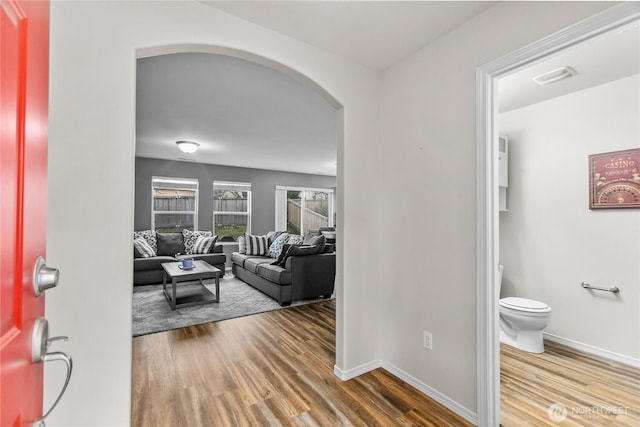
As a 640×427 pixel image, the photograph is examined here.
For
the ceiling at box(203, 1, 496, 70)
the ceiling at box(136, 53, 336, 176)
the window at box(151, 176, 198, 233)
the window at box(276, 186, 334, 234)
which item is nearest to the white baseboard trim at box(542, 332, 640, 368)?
the ceiling at box(203, 1, 496, 70)

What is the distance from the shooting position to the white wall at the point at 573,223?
A: 240 cm

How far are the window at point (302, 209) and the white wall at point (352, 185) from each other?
18.9 ft

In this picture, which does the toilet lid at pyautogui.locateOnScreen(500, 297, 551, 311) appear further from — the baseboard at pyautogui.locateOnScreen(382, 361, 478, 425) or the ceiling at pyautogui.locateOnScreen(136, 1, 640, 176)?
the ceiling at pyautogui.locateOnScreen(136, 1, 640, 176)

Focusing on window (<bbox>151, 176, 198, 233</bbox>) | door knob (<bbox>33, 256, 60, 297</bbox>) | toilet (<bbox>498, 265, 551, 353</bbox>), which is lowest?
toilet (<bbox>498, 265, 551, 353</bbox>)

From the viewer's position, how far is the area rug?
130 inches

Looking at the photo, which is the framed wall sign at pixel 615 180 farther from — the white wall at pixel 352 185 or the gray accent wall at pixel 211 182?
the gray accent wall at pixel 211 182

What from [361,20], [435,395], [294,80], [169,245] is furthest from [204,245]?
[361,20]

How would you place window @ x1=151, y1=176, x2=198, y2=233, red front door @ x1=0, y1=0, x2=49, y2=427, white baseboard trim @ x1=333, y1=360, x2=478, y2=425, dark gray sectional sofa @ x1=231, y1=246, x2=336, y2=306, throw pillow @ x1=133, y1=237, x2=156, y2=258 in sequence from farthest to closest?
window @ x1=151, y1=176, x2=198, y2=233, throw pillow @ x1=133, y1=237, x2=156, y2=258, dark gray sectional sofa @ x1=231, y1=246, x2=336, y2=306, white baseboard trim @ x1=333, y1=360, x2=478, y2=425, red front door @ x1=0, y1=0, x2=49, y2=427

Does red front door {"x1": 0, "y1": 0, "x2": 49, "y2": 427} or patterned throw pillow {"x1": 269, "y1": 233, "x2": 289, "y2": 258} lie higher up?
red front door {"x1": 0, "y1": 0, "x2": 49, "y2": 427}

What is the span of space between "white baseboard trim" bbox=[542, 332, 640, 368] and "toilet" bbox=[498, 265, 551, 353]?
0.31 meters

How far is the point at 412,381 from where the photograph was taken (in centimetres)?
208

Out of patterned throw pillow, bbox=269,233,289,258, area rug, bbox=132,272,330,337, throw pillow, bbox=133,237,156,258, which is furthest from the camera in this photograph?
patterned throw pillow, bbox=269,233,289,258

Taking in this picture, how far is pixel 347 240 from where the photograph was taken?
7.16 ft

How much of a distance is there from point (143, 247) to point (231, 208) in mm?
2330
